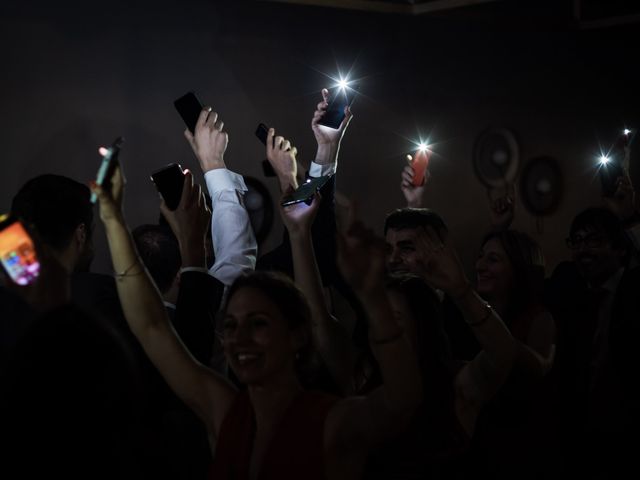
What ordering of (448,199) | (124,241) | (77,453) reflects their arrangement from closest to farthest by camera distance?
(77,453), (124,241), (448,199)

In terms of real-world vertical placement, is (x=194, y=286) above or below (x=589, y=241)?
below

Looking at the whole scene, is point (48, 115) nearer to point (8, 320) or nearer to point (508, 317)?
point (508, 317)

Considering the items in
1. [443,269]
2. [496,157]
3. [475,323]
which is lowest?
[475,323]

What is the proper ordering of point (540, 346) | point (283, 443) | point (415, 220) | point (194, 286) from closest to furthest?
point (283, 443) < point (194, 286) < point (540, 346) < point (415, 220)

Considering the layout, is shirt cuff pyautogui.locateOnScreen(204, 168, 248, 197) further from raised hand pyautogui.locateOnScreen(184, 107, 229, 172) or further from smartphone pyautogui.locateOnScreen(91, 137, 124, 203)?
smartphone pyautogui.locateOnScreen(91, 137, 124, 203)

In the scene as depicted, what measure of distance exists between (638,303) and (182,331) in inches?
54.6

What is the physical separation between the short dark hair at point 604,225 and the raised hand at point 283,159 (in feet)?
5.04

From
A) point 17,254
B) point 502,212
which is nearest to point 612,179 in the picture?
point 502,212

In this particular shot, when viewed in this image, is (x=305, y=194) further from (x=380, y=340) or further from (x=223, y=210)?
(x=380, y=340)

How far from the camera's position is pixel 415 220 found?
9.38 ft

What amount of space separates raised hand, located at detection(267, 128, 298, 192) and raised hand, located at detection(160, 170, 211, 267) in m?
0.58

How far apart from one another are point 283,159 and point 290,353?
3.76 ft

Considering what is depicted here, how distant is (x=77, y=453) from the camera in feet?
3.58

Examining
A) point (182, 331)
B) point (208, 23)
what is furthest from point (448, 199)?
point (182, 331)
